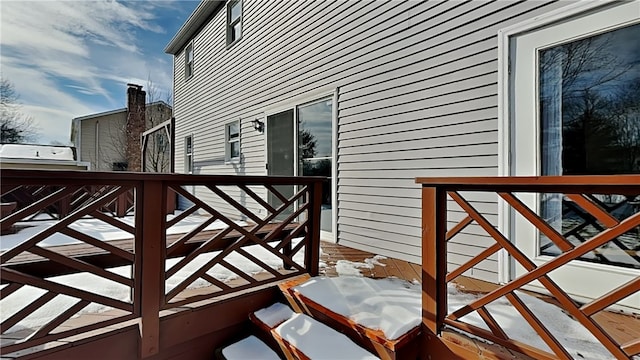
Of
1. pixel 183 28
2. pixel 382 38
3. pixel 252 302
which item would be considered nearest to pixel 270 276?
pixel 252 302

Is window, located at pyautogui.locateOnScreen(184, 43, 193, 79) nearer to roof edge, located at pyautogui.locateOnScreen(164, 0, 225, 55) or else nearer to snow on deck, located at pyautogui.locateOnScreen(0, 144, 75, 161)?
roof edge, located at pyautogui.locateOnScreen(164, 0, 225, 55)

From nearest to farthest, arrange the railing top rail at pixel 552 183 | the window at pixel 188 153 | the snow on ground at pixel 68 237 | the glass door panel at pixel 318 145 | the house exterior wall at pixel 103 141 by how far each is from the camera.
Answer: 1. the railing top rail at pixel 552 183
2. the snow on ground at pixel 68 237
3. the glass door panel at pixel 318 145
4. the window at pixel 188 153
5. the house exterior wall at pixel 103 141

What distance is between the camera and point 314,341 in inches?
72.4

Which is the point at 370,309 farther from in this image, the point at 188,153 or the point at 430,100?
the point at 188,153

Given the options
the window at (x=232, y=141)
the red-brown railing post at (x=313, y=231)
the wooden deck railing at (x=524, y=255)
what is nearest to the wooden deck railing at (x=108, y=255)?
the red-brown railing post at (x=313, y=231)

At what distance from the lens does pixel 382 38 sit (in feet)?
11.7

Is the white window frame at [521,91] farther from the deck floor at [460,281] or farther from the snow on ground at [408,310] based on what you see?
the snow on ground at [408,310]

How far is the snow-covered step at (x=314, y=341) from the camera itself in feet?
5.62

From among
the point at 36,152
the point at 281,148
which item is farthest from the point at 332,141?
the point at 36,152

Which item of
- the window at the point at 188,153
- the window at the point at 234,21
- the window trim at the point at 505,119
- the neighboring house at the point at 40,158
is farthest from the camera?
the neighboring house at the point at 40,158

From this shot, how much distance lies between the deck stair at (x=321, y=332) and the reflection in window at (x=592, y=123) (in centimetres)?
154

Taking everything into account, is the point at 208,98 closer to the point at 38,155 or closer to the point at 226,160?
the point at 226,160

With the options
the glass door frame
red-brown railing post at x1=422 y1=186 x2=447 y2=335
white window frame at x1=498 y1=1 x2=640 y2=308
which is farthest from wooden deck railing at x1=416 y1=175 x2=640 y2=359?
the glass door frame

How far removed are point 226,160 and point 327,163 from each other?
127 inches
